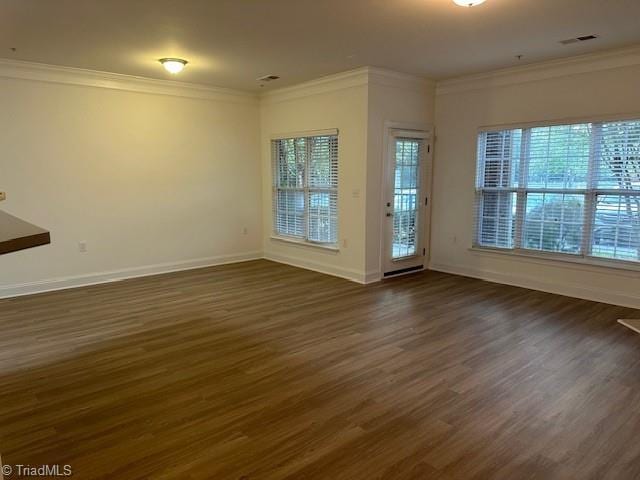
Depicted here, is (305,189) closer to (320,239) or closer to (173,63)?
(320,239)

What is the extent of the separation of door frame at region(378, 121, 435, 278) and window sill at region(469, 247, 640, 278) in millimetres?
788

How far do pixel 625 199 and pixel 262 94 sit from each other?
503 centimetres

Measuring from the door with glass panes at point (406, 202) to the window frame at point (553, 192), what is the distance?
0.72m

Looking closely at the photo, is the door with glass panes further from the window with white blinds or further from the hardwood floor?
the hardwood floor

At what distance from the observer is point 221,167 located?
6.76 meters

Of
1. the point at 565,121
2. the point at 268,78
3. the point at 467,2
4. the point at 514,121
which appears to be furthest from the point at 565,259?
the point at 268,78

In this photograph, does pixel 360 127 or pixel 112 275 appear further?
pixel 112 275

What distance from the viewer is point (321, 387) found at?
2.93 meters

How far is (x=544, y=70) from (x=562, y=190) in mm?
1375

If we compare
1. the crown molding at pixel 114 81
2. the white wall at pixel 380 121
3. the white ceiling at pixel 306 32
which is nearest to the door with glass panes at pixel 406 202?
the white wall at pixel 380 121

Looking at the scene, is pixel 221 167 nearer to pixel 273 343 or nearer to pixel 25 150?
pixel 25 150

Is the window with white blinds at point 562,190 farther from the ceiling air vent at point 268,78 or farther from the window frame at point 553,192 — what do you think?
the ceiling air vent at point 268,78

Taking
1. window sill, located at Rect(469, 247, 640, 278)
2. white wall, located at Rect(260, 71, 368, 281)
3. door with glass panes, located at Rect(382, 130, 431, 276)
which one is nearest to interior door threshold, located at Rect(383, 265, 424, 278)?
door with glass panes, located at Rect(382, 130, 431, 276)

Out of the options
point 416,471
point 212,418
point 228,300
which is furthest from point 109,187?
point 416,471
